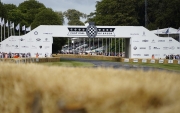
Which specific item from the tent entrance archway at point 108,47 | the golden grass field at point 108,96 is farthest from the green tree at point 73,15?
the golden grass field at point 108,96

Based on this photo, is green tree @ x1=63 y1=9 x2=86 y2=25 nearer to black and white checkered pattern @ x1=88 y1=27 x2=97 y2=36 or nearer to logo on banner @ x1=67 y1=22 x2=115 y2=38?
logo on banner @ x1=67 y1=22 x2=115 y2=38

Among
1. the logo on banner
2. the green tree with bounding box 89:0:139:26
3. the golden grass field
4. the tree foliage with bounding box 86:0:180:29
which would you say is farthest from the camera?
the green tree with bounding box 89:0:139:26

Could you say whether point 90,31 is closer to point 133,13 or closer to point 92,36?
point 92,36

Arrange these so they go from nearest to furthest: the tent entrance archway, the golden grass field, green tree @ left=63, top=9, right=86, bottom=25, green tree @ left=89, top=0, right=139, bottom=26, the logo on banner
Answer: the golden grass field, the logo on banner, the tent entrance archway, green tree @ left=89, top=0, right=139, bottom=26, green tree @ left=63, top=9, right=86, bottom=25

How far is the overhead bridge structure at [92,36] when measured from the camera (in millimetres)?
43750

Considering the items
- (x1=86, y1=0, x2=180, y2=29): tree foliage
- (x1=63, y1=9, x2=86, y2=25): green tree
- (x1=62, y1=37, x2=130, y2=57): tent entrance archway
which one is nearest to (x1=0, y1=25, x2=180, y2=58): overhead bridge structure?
(x1=62, y1=37, x2=130, y2=57): tent entrance archway

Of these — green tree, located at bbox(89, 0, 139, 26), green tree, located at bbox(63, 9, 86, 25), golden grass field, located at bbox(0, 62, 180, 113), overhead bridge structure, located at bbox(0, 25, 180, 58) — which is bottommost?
golden grass field, located at bbox(0, 62, 180, 113)

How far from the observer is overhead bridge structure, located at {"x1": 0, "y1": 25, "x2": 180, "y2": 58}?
144ft

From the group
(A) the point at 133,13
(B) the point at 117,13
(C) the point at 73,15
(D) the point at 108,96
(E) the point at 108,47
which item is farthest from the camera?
(C) the point at 73,15

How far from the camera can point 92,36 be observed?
1718 inches

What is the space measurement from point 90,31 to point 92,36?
78 centimetres

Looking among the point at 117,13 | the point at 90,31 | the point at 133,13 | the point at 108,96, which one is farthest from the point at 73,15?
the point at 108,96

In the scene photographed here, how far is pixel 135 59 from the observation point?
44.2m

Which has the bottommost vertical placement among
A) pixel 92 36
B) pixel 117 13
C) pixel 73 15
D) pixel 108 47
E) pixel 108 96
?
pixel 108 96
